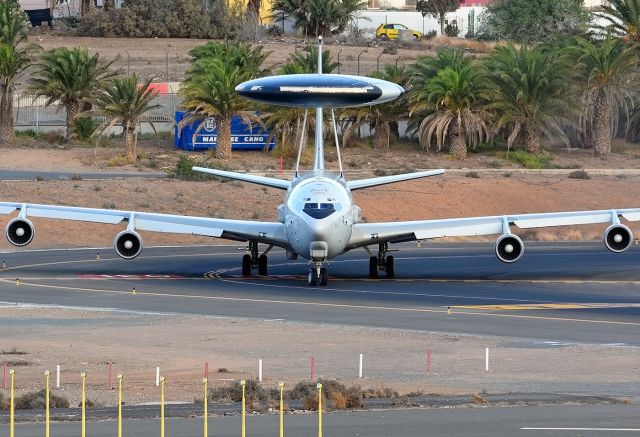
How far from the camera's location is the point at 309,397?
30.6 m

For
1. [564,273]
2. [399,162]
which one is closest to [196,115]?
[399,162]

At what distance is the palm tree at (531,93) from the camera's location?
319ft

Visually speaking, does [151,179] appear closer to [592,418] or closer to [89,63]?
[89,63]

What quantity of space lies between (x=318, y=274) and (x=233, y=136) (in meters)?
43.6

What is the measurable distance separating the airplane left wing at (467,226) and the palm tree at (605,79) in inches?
1754

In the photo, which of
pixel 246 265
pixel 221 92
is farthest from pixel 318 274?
pixel 221 92

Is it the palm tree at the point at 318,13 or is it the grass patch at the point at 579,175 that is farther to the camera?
the palm tree at the point at 318,13

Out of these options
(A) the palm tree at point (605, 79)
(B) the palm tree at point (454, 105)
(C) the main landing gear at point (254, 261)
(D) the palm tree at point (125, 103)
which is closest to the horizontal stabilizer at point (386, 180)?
(C) the main landing gear at point (254, 261)

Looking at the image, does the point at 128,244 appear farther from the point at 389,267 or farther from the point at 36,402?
the point at 36,402

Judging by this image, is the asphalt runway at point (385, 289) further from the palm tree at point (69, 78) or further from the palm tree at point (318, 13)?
the palm tree at point (318, 13)

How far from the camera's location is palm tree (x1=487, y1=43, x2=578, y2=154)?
97.3 metres

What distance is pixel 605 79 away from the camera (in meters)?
98.6

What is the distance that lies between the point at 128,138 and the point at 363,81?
39.1m

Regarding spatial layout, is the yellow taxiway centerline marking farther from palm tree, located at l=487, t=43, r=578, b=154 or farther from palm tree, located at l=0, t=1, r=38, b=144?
palm tree, located at l=487, t=43, r=578, b=154
